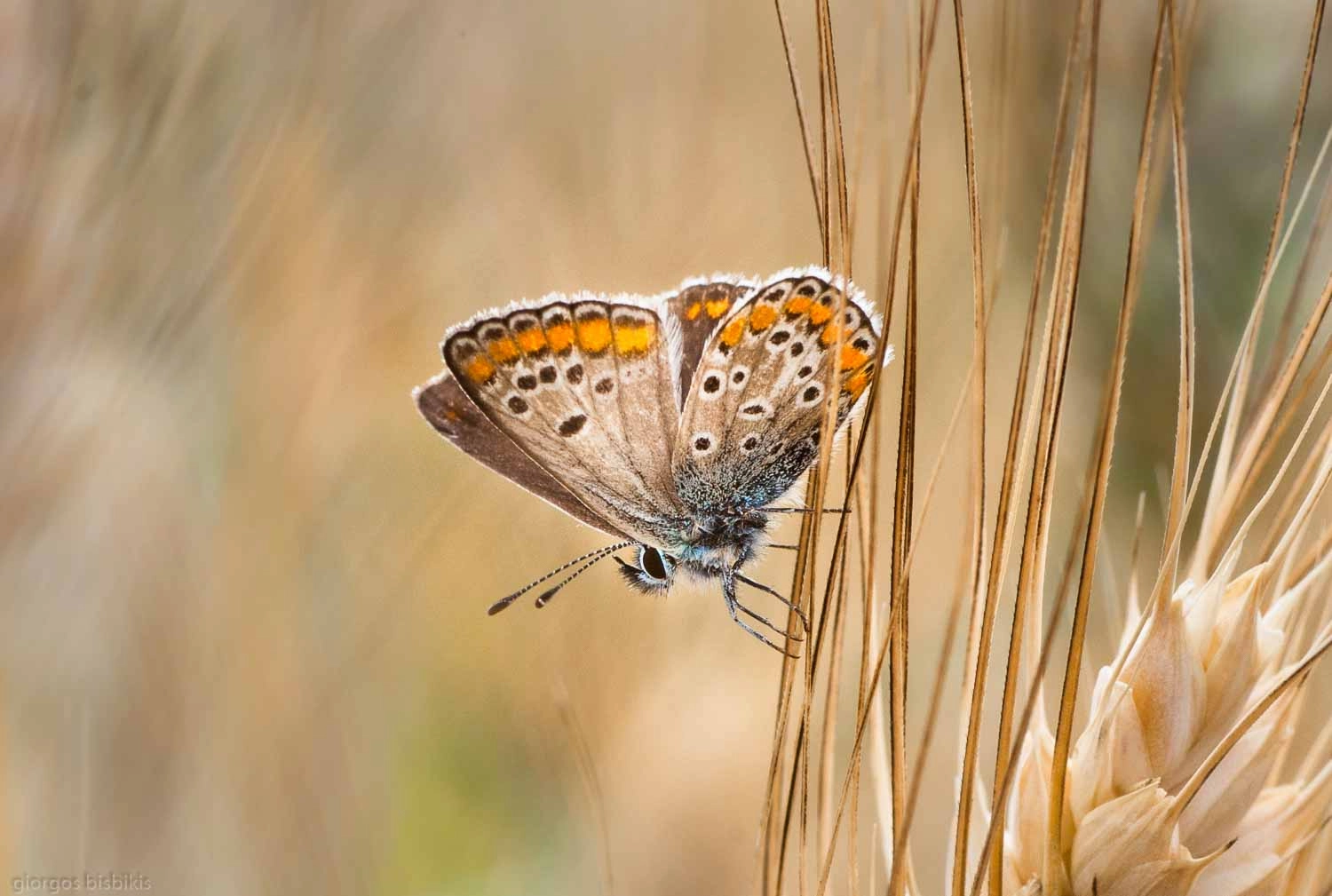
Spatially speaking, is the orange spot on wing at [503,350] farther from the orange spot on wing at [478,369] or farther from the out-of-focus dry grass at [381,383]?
the out-of-focus dry grass at [381,383]

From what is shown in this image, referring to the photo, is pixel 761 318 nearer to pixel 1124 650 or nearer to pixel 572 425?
pixel 572 425

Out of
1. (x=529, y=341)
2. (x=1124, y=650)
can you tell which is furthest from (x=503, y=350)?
(x=1124, y=650)

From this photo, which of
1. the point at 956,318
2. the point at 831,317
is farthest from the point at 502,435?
the point at 956,318

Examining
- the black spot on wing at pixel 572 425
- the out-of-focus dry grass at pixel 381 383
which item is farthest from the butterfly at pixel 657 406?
the out-of-focus dry grass at pixel 381 383

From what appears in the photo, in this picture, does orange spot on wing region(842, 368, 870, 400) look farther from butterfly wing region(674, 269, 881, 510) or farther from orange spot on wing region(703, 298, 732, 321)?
orange spot on wing region(703, 298, 732, 321)

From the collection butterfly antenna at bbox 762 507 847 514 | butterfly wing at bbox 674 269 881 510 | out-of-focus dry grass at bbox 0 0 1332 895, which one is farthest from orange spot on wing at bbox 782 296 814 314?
out-of-focus dry grass at bbox 0 0 1332 895

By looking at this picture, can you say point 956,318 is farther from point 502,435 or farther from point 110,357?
point 110,357
